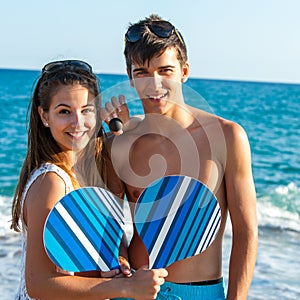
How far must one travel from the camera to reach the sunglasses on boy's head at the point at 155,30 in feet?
9.80

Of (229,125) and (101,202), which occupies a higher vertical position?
(229,125)

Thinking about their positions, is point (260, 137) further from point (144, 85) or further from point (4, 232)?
point (144, 85)

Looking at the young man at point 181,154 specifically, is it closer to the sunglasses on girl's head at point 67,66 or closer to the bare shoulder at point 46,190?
the sunglasses on girl's head at point 67,66

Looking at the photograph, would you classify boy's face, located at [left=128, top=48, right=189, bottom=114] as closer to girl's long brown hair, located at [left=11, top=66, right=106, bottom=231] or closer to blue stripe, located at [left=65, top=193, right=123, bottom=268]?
girl's long brown hair, located at [left=11, top=66, right=106, bottom=231]

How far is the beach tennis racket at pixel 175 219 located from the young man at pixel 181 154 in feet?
0.79

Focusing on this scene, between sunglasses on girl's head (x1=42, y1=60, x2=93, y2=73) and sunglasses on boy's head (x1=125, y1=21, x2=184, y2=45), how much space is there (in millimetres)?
243

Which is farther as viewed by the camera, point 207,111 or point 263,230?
point 263,230

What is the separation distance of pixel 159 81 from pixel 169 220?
24.3 inches

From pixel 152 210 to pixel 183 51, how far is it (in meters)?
0.80

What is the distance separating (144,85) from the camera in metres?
2.89

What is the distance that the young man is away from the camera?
283cm

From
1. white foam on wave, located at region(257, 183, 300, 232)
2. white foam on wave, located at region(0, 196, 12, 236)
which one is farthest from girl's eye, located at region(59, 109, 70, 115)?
white foam on wave, located at region(257, 183, 300, 232)

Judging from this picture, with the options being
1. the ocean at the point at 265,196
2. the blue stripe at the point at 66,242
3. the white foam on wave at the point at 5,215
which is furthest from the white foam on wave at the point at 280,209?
the blue stripe at the point at 66,242

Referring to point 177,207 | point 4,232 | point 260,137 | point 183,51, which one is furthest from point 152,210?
point 260,137
